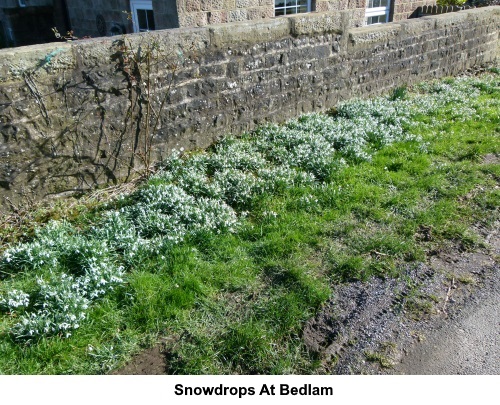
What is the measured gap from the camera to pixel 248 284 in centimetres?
376

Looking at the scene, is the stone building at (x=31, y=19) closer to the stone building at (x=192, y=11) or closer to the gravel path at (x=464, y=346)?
the stone building at (x=192, y=11)

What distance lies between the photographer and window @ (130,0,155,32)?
29.6 ft

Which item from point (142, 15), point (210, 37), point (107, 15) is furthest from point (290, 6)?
point (210, 37)

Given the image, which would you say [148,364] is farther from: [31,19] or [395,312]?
[31,19]

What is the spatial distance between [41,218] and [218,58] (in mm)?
2839

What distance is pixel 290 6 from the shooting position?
1031 cm

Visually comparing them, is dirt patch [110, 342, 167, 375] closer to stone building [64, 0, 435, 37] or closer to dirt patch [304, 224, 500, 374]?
dirt patch [304, 224, 500, 374]

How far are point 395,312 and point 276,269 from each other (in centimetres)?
99

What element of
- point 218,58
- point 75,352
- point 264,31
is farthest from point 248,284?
point 264,31

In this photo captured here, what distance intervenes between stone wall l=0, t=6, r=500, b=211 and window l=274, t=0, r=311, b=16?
9.28ft

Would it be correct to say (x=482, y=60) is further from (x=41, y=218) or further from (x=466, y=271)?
(x=41, y=218)

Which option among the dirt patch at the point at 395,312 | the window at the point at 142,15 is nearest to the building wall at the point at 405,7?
the window at the point at 142,15

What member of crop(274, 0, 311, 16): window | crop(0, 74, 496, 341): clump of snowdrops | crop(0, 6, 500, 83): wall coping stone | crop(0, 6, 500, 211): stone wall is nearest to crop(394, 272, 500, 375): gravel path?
crop(0, 74, 496, 341): clump of snowdrops

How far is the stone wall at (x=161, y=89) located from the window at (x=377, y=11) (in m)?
4.32
